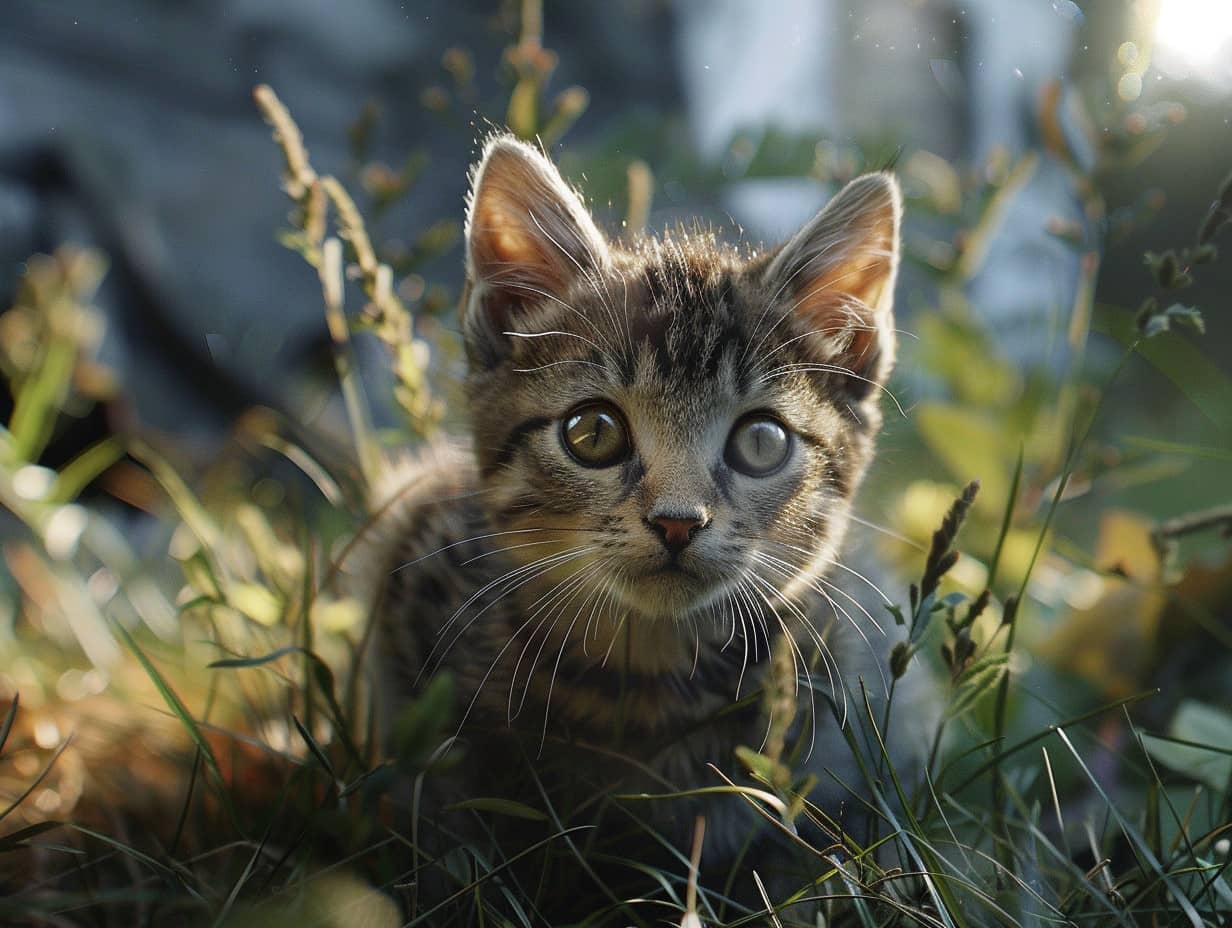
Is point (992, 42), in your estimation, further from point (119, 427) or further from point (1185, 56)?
point (119, 427)

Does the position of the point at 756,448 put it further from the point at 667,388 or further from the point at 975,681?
the point at 975,681

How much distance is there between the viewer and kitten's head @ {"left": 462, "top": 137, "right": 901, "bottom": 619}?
881 mm

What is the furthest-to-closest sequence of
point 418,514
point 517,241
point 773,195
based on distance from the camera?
point 773,195, point 418,514, point 517,241

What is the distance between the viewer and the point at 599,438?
0.92m

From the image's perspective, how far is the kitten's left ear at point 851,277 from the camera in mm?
977

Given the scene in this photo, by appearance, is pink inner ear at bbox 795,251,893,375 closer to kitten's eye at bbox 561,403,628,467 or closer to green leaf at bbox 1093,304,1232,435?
kitten's eye at bbox 561,403,628,467

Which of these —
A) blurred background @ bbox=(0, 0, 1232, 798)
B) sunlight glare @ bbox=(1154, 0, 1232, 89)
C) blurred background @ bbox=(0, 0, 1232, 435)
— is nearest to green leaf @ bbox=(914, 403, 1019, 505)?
blurred background @ bbox=(0, 0, 1232, 798)

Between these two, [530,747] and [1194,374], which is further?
[1194,374]

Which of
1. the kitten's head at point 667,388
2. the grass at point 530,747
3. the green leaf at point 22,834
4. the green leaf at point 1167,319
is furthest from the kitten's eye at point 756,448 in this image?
the green leaf at point 22,834

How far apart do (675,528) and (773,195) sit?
119 centimetres

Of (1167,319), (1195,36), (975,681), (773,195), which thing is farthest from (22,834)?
(773,195)

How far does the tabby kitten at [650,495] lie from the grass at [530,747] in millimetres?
46

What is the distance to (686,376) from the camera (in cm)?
93

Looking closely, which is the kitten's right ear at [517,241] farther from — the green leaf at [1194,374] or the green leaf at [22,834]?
the green leaf at [1194,374]
